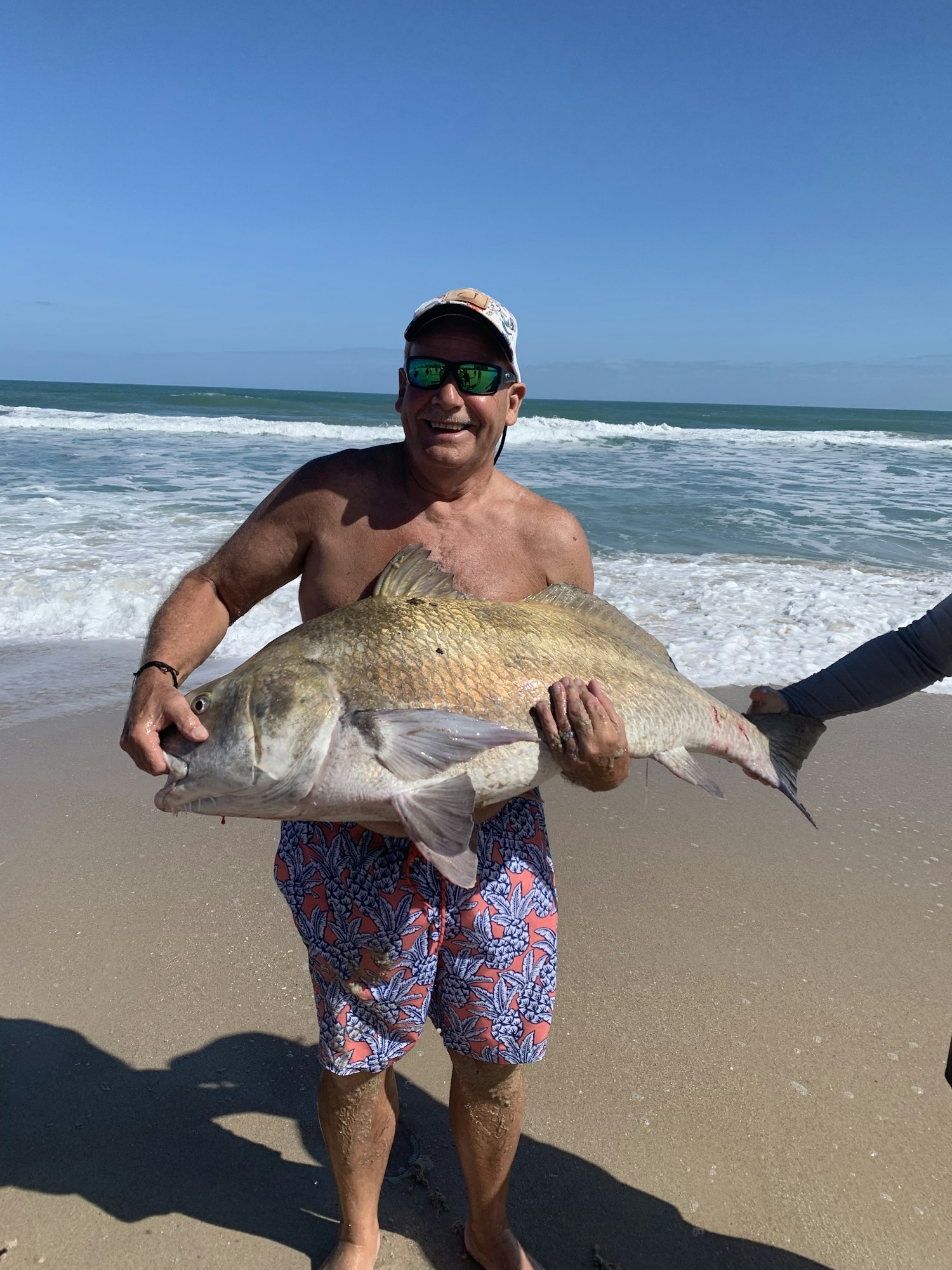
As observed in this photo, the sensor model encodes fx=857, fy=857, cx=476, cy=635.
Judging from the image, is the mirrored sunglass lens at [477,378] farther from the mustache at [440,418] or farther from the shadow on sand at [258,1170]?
the shadow on sand at [258,1170]

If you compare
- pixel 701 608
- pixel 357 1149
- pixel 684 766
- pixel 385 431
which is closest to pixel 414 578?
pixel 684 766

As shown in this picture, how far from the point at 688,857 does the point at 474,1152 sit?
2.21m

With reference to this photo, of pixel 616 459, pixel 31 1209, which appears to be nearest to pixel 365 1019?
pixel 31 1209

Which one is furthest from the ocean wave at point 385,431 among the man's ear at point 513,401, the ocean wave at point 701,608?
the man's ear at point 513,401

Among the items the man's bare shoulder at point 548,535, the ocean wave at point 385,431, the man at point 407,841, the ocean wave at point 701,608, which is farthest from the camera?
the ocean wave at point 385,431

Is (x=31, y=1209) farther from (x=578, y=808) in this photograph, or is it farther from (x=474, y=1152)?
(x=578, y=808)

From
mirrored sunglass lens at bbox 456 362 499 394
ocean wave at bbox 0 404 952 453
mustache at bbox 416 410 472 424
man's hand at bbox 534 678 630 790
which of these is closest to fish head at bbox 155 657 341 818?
man's hand at bbox 534 678 630 790

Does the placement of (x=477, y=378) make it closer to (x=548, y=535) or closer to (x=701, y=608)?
(x=548, y=535)

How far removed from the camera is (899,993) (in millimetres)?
3217

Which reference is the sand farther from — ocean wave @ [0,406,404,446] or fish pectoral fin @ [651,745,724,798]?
ocean wave @ [0,406,404,446]

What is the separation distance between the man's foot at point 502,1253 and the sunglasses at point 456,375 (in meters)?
2.20

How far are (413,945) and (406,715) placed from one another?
23.6 inches

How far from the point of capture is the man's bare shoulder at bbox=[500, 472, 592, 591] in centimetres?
245

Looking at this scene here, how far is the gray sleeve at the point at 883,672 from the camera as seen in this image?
218cm
